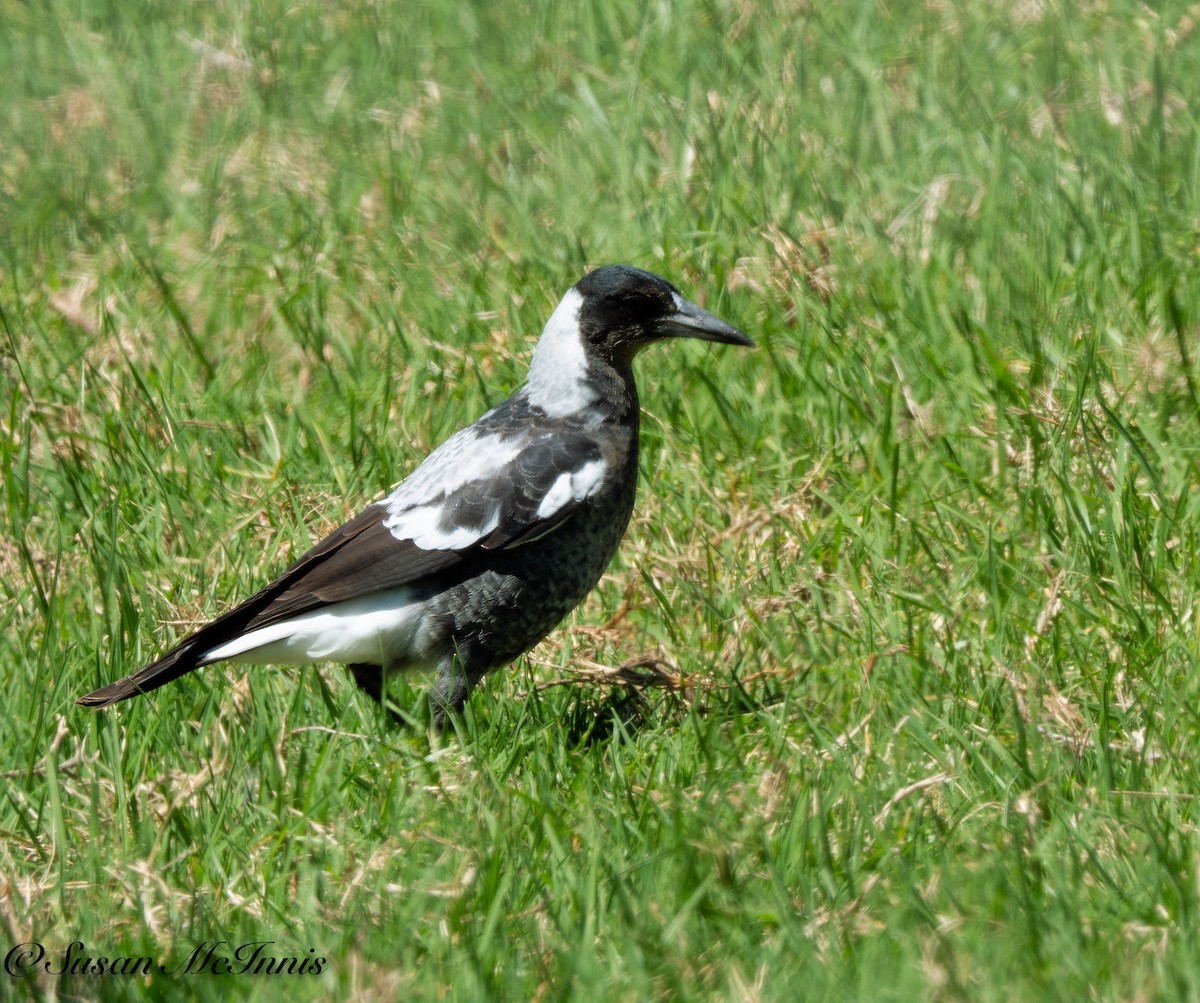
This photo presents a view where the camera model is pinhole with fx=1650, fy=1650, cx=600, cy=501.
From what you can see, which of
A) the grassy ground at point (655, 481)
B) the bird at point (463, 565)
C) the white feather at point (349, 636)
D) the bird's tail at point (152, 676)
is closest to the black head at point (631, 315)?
the bird at point (463, 565)

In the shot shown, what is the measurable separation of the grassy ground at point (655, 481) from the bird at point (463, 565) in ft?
0.45

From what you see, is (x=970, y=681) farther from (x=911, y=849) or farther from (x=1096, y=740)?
(x=911, y=849)

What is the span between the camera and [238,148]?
714 cm

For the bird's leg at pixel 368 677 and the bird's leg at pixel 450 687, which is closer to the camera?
the bird's leg at pixel 450 687

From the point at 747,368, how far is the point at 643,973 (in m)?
2.93

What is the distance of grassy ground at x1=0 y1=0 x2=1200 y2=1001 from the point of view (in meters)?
Result: 2.88

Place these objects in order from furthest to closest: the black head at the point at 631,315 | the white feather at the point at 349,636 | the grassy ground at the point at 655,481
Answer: the black head at the point at 631,315 < the white feather at the point at 349,636 < the grassy ground at the point at 655,481

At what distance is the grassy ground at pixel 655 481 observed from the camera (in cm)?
288

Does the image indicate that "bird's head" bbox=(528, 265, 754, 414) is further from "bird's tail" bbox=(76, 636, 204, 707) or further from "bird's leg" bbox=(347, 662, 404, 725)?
"bird's tail" bbox=(76, 636, 204, 707)

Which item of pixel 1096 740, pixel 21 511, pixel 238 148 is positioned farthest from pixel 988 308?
pixel 238 148

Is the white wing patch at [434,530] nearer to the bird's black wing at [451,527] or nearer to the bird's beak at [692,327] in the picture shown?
the bird's black wing at [451,527]

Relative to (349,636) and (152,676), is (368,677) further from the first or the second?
(152,676)

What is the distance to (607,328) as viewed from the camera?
4379 mm

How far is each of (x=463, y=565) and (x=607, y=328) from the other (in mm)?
766
